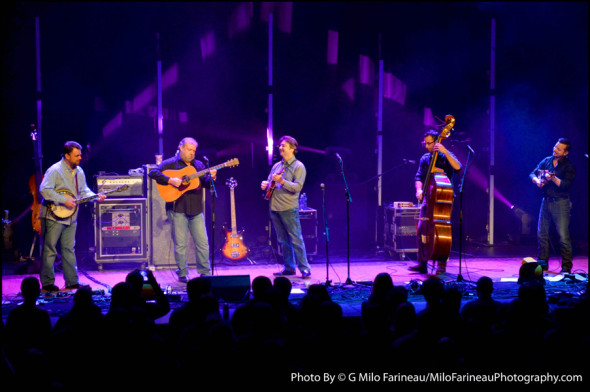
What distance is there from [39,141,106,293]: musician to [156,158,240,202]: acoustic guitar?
115 cm

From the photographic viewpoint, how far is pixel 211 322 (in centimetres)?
353

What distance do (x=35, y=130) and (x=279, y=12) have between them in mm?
5031

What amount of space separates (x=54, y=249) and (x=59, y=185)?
0.80 m

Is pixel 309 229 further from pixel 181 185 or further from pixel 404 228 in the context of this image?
pixel 181 185

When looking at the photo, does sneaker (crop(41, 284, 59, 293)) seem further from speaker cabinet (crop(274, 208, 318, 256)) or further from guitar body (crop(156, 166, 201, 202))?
speaker cabinet (crop(274, 208, 318, 256))

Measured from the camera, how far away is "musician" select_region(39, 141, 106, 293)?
6.78 metres

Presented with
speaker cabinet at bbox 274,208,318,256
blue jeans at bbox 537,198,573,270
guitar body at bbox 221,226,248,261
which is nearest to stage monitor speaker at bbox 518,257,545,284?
blue jeans at bbox 537,198,573,270

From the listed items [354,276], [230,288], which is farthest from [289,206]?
[230,288]

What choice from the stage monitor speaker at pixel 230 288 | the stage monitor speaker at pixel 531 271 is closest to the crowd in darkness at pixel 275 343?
the stage monitor speaker at pixel 230 288

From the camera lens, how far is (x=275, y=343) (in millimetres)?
3256

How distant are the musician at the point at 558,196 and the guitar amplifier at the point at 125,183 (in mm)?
6174

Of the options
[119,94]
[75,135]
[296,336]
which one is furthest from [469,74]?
[296,336]

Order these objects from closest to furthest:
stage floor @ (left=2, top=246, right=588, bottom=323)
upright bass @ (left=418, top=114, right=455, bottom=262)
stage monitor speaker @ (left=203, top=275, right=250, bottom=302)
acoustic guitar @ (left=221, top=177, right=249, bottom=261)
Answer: stage monitor speaker @ (left=203, top=275, right=250, bottom=302), stage floor @ (left=2, top=246, right=588, bottom=323), upright bass @ (left=418, top=114, right=455, bottom=262), acoustic guitar @ (left=221, top=177, right=249, bottom=261)

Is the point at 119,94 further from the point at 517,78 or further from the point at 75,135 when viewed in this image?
the point at 517,78
